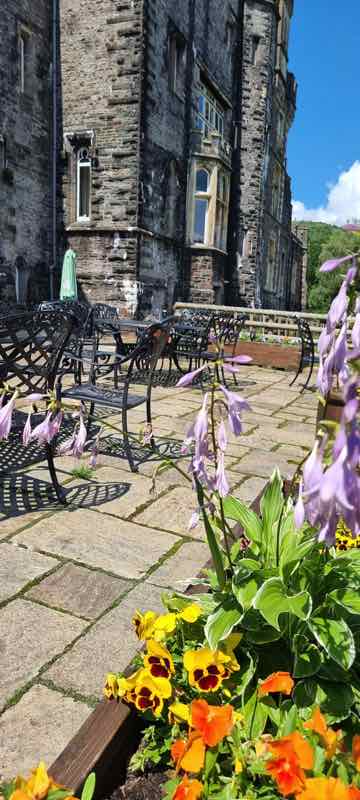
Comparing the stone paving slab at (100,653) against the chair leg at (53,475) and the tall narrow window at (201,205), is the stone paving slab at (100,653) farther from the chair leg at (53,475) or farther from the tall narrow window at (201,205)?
the tall narrow window at (201,205)

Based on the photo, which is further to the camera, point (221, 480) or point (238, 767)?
point (221, 480)

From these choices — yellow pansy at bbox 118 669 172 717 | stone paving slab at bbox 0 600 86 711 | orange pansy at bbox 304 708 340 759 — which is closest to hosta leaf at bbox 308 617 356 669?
orange pansy at bbox 304 708 340 759

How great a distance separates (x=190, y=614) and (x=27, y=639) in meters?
0.85

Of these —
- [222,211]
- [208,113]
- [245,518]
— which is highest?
[208,113]

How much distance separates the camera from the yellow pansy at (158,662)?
1.35m

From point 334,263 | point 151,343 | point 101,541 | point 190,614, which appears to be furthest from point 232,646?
point 151,343

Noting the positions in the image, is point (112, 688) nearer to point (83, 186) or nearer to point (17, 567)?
point (17, 567)

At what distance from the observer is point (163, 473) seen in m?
4.07

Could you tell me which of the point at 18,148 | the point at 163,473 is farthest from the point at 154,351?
the point at 18,148

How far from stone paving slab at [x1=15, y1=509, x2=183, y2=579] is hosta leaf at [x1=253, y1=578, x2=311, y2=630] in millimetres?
1293

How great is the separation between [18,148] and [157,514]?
12.9 meters

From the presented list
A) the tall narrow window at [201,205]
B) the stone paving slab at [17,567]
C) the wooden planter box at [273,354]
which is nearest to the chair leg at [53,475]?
the stone paving slab at [17,567]

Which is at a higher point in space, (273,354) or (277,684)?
(277,684)

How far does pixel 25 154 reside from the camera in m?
13.9
